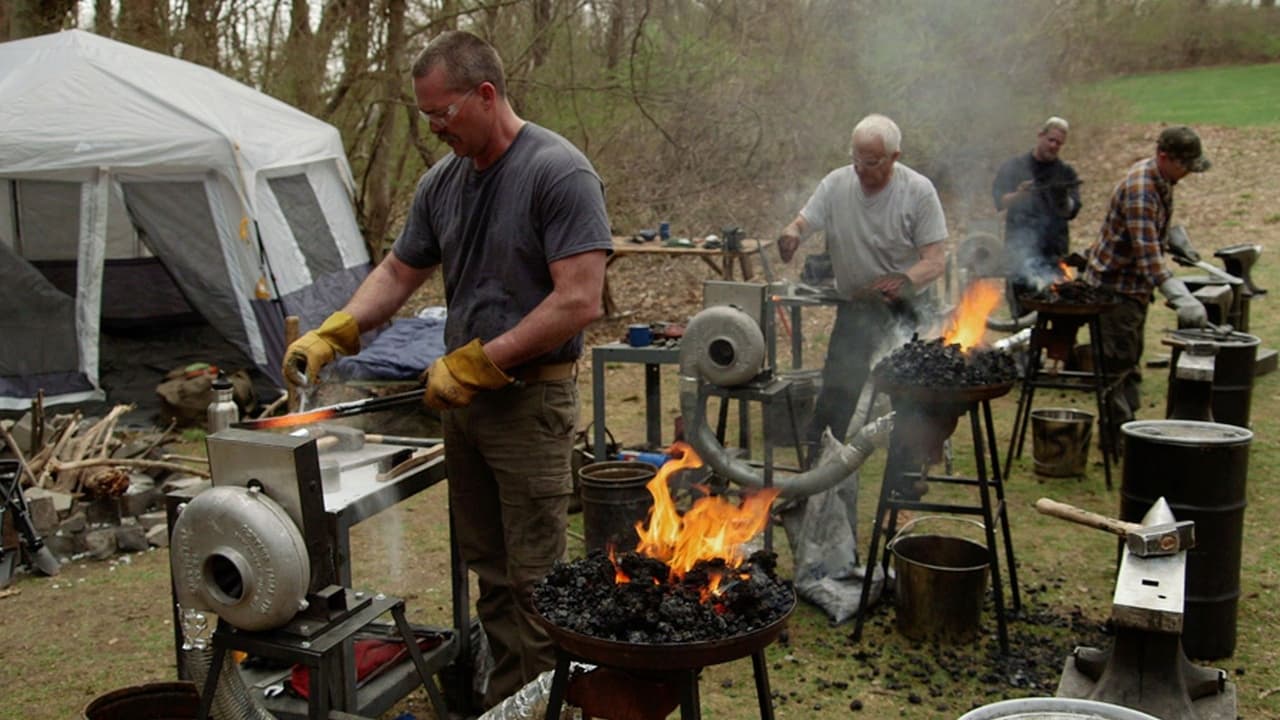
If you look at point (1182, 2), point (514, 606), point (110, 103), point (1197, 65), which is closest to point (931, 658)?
point (514, 606)

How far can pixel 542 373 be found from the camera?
3018 millimetres

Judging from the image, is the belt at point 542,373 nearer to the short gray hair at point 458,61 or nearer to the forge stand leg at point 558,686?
the short gray hair at point 458,61

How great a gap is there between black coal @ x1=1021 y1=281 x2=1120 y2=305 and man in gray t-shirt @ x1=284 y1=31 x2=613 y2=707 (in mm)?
3852

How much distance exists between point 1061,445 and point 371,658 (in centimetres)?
423

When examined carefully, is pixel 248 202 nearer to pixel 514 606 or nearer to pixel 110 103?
pixel 110 103

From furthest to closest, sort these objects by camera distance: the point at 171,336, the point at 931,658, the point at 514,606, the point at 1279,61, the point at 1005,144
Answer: the point at 1279,61 → the point at 1005,144 → the point at 171,336 → the point at 931,658 → the point at 514,606

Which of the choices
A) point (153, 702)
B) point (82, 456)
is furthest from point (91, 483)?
point (153, 702)

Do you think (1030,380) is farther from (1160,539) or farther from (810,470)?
(1160,539)

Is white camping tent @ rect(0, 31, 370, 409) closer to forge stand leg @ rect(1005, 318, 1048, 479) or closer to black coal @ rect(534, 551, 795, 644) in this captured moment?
forge stand leg @ rect(1005, 318, 1048, 479)

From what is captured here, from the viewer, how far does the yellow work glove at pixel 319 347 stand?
9.80 feet

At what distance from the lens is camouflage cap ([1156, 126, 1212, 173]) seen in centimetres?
557

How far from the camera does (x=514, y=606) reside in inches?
128

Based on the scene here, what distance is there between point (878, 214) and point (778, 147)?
9.53 metres

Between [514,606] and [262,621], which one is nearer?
[262,621]
